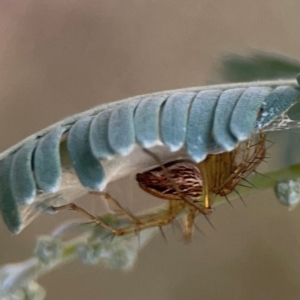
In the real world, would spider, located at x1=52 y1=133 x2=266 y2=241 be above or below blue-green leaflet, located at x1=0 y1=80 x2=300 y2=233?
below

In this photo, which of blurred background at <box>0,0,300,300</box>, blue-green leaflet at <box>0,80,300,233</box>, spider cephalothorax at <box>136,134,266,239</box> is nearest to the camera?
blue-green leaflet at <box>0,80,300,233</box>

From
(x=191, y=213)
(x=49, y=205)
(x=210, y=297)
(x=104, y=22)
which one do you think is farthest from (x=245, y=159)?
(x=104, y=22)

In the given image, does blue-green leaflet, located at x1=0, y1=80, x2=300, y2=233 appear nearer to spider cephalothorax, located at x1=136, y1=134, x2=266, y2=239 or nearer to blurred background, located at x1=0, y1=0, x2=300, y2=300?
spider cephalothorax, located at x1=136, y1=134, x2=266, y2=239

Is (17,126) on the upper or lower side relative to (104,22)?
lower

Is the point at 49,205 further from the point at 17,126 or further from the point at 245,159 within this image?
the point at 17,126

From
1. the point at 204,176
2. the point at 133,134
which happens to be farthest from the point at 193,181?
the point at 133,134

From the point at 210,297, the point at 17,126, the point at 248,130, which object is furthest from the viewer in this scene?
the point at 17,126

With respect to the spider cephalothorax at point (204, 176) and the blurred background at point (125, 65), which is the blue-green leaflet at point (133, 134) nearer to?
the spider cephalothorax at point (204, 176)

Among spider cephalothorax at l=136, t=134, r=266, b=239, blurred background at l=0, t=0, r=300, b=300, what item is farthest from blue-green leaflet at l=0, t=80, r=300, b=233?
blurred background at l=0, t=0, r=300, b=300
